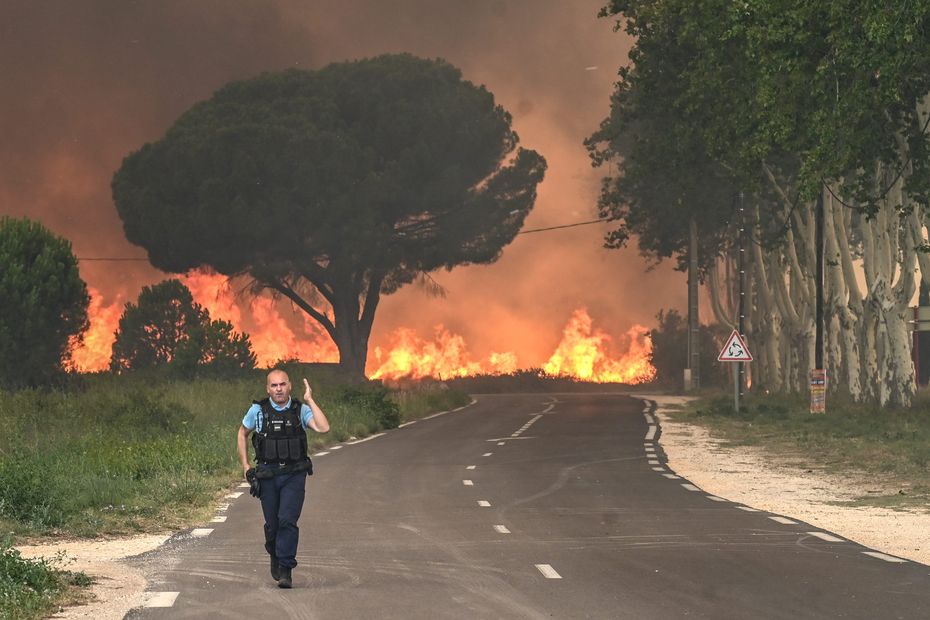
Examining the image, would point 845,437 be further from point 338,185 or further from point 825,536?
point 338,185

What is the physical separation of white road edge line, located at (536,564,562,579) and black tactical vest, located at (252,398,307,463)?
7.33ft

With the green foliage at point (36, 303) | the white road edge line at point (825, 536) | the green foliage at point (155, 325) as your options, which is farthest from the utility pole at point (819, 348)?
the white road edge line at point (825, 536)

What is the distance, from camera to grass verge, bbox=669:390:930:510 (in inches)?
959

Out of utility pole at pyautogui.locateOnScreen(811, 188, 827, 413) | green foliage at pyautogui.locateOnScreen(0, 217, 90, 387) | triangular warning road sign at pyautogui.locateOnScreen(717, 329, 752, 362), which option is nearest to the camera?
utility pole at pyautogui.locateOnScreen(811, 188, 827, 413)

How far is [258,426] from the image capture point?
1252 cm

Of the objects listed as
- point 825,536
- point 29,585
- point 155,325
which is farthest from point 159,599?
point 155,325

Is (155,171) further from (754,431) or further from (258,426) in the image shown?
(258,426)

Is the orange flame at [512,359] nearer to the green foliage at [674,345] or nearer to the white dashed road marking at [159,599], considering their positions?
the green foliage at [674,345]

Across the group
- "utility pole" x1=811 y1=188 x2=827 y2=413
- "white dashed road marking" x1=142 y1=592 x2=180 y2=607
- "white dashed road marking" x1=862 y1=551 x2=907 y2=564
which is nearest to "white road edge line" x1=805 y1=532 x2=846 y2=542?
"white dashed road marking" x1=862 y1=551 x2=907 y2=564

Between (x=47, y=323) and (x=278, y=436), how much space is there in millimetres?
41423

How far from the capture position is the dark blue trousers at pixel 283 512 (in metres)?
12.4

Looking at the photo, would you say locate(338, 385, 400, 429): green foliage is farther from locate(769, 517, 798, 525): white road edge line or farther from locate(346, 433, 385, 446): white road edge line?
locate(769, 517, 798, 525): white road edge line

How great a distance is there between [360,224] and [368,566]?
2573 inches

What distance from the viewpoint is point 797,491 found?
23.1 metres
